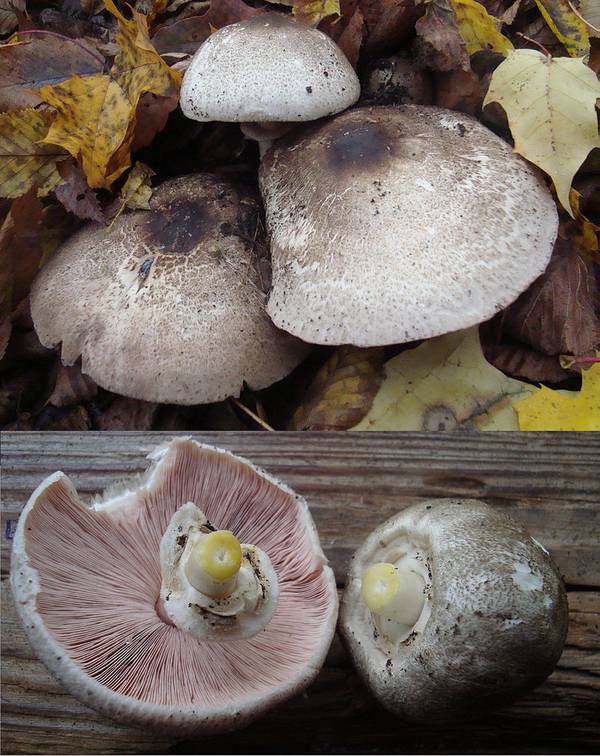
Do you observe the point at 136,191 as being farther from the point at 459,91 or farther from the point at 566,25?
the point at 566,25

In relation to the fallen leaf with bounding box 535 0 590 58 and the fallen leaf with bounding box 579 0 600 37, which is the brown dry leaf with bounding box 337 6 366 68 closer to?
the fallen leaf with bounding box 535 0 590 58

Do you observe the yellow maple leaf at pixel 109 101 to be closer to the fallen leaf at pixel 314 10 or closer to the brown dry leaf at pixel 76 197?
the brown dry leaf at pixel 76 197

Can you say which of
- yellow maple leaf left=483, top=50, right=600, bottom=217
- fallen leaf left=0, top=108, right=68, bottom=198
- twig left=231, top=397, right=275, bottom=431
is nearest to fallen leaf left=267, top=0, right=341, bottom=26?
yellow maple leaf left=483, top=50, right=600, bottom=217

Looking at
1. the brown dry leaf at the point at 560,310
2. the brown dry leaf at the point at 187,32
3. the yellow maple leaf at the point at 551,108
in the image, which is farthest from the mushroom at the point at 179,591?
the brown dry leaf at the point at 187,32

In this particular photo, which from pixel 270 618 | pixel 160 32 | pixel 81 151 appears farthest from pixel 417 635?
pixel 160 32

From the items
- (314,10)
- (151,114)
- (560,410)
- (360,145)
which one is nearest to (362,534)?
(560,410)

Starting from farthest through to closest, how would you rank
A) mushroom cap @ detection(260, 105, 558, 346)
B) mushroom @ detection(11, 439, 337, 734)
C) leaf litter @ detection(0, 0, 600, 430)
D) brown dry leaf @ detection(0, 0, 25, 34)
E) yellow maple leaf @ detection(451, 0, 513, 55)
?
1. brown dry leaf @ detection(0, 0, 25, 34)
2. yellow maple leaf @ detection(451, 0, 513, 55)
3. leaf litter @ detection(0, 0, 600, 430)
4. mushroom cap @ detection(260, 105, 558, 346)
5. mushroom @ detection(11, 439, 337, 734)

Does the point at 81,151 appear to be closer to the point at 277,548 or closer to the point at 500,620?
the point at 277,548
